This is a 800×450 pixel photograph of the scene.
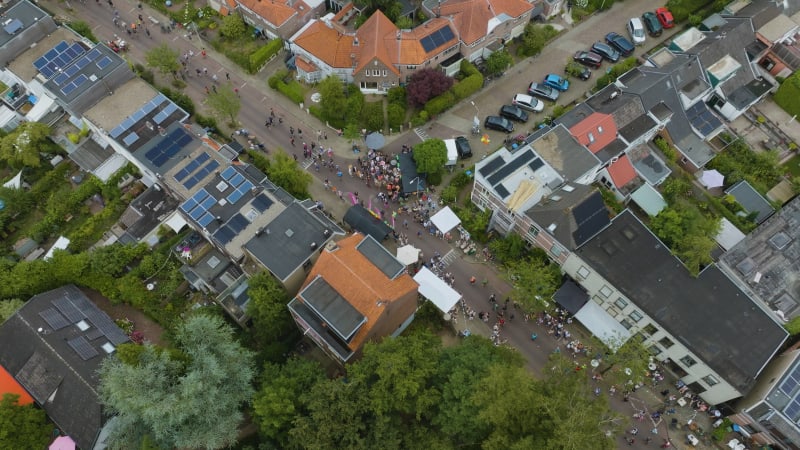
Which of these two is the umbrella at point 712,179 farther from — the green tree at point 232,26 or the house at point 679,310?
the green tree at point 232,26

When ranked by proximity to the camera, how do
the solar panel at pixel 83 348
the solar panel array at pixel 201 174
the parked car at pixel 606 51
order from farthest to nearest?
1. the parked car at pixel 606 51
2. the solar panel array at pixel 201 174
3. the solar panel at pixel 83 348

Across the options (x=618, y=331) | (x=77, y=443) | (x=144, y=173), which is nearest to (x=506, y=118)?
(x=618, y=331)

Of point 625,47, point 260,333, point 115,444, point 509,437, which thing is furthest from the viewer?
point 625,47

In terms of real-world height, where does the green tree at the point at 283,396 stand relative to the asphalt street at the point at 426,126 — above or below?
below

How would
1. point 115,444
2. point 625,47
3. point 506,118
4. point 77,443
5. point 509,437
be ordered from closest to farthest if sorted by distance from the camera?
point 509,437
point 115,444
point 77,443
point 506,118
point 625,47

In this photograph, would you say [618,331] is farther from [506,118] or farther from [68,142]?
[68,142]

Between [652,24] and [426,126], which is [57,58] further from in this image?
[652,24]

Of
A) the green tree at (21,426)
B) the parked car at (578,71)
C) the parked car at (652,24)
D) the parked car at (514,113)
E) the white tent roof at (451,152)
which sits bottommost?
the green tree at (21,426)

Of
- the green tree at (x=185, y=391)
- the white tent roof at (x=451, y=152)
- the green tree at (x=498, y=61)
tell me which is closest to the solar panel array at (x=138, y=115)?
the green tree at (x=185, y=391)

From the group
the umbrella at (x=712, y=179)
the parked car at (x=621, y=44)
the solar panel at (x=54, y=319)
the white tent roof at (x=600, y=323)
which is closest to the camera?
the solar panel at (x=54, y=319)
